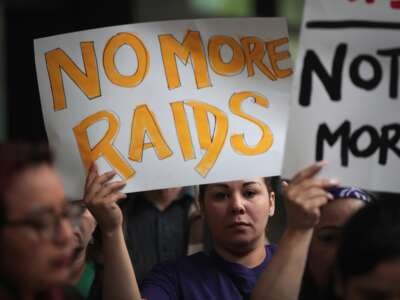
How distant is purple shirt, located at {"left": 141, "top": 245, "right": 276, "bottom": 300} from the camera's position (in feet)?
13.0

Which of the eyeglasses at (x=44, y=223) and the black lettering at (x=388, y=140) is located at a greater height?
the black lettering at (x=388, y=140)

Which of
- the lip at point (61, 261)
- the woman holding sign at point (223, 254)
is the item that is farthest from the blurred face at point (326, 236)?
the lip at point (61, 261)

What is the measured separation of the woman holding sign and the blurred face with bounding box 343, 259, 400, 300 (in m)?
0.95

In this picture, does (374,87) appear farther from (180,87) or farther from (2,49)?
(2,49)

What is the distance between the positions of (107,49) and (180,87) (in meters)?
0.28

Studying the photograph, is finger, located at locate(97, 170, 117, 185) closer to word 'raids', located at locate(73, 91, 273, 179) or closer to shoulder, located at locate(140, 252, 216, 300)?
word 'raids', located at locate(73, 91, 273, 179)

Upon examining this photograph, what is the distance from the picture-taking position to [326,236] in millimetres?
4039

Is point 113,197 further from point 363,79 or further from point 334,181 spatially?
point 363,79

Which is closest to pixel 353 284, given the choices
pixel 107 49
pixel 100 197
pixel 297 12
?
pixel 100 197

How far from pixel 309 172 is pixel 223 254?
68 cm

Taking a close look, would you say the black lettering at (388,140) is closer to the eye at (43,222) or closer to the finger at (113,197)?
the finger at (113,197)

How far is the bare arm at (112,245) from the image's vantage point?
3.88 m

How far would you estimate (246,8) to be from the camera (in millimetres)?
9211

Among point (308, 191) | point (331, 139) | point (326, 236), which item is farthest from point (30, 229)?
point (326, 236)
